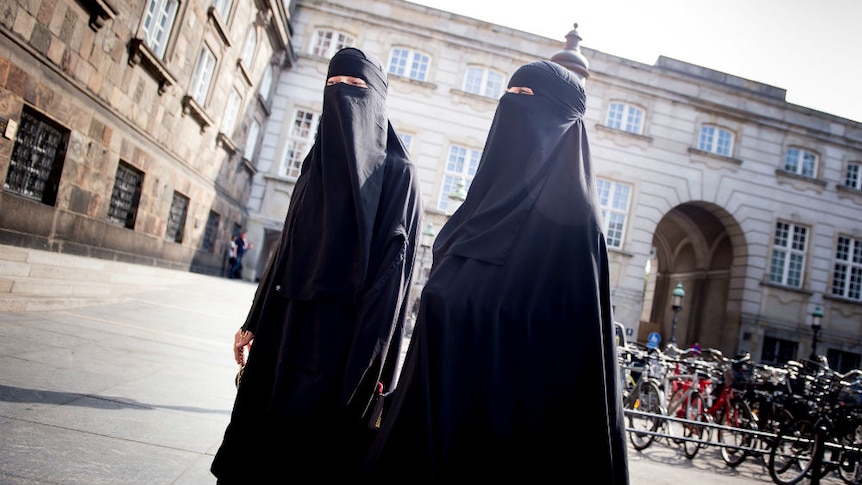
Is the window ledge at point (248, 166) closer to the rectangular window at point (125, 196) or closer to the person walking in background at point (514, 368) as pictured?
the rectangular window at point (125, 196)

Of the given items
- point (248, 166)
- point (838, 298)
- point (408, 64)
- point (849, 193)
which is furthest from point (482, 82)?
point (838, 298)

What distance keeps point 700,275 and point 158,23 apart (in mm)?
A: 24408

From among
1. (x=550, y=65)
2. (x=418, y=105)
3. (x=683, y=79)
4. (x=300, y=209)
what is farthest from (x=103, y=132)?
(x=683, y=79)

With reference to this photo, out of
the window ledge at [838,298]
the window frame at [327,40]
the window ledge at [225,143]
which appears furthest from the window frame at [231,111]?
the window ledge at [838,298]

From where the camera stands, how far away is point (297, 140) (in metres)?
19.2

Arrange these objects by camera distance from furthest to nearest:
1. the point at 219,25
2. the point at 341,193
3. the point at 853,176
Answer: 1. the point at 853,176
2. the point at 219,25
3. the point at 341,193

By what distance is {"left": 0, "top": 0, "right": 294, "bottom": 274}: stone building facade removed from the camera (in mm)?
5977

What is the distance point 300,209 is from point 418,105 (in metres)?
17.6

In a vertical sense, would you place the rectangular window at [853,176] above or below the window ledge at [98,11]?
above

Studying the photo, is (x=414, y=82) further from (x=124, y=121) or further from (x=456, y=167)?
(x=124, y=121)

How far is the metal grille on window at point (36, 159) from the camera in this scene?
6043 mm

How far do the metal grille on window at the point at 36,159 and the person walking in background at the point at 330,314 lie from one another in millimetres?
5741

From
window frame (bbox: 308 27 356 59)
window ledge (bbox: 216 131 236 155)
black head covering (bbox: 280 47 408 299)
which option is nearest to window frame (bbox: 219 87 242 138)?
window ledge (bbox: 216 131 236 155)

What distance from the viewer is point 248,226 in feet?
60.3
